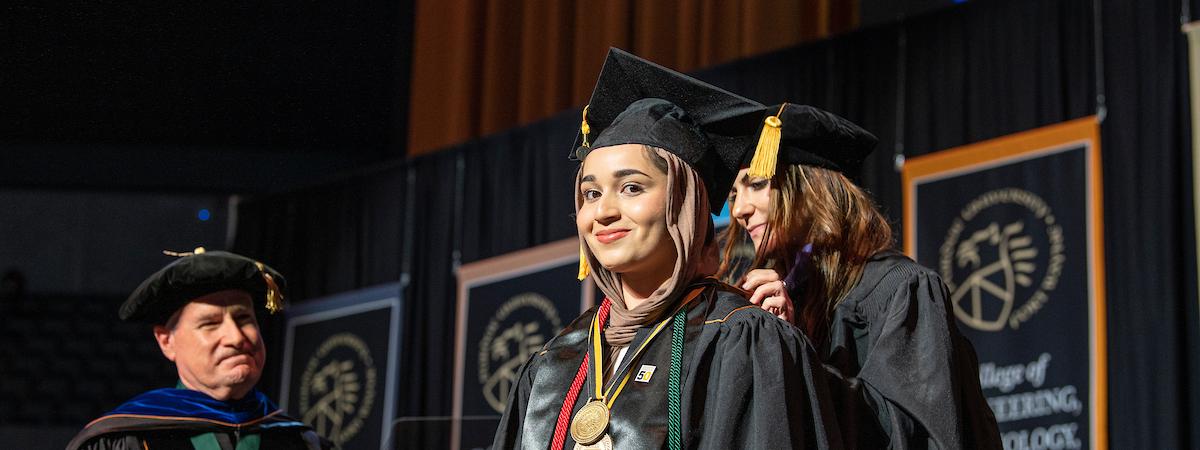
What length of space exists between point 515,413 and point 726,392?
0.47 m

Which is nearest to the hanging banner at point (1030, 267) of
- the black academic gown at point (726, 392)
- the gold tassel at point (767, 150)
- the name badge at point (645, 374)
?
the gold tassel at point (767, 150)

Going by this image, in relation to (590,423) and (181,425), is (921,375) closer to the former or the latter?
(590,423)

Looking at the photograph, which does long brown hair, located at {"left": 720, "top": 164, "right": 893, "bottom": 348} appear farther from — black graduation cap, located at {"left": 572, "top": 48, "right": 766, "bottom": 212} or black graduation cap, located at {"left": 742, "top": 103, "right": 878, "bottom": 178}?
black graduation cap, located at {"left": 572, "top": 48, "right": 766, "bottom": 212}

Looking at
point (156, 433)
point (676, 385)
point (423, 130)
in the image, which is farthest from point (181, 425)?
point (423, 130)

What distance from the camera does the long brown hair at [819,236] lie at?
2.87 meters

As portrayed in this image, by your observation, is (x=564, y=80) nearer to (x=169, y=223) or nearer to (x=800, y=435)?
(x=169, y=223)

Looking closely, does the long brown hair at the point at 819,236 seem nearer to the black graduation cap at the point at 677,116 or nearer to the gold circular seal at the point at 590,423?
the black graduation cap at the point at 677,116

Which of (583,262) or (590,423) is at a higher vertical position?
(583,262)

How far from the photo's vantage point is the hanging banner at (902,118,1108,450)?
4.63m

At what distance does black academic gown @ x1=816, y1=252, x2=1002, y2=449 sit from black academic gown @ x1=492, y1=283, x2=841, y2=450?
196mm

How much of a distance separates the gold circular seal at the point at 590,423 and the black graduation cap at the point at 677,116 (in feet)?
1.43

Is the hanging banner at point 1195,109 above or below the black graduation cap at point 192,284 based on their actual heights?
above

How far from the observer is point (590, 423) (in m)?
2.28

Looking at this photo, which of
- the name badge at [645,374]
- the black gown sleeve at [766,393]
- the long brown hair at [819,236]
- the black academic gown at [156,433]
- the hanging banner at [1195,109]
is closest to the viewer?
the black gown sleeve at [766,393]
